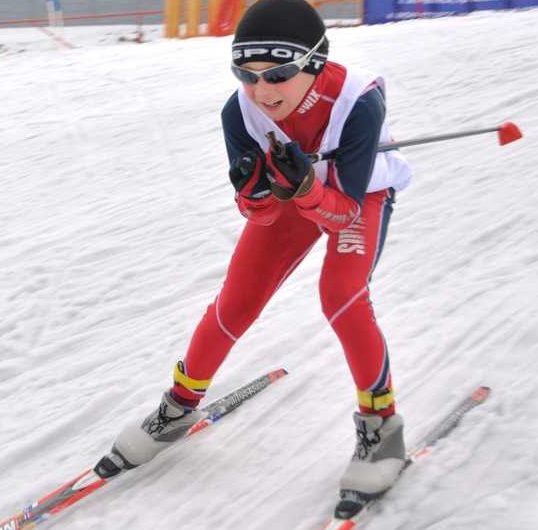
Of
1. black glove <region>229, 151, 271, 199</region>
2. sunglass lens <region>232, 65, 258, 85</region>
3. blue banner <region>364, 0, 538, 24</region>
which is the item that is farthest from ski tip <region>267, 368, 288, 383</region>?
blue banner <region>364, 0, 538, 24</region>

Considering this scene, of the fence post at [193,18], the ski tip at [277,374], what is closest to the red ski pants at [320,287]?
the ski tip at [277,374]

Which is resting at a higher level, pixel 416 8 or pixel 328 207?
pixel 328 207

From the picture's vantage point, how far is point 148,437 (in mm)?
3072

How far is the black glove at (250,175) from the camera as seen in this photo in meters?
2.52

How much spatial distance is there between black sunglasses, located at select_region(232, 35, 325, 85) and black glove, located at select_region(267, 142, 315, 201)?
0.74 ft

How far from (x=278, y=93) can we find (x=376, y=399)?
3.60ft

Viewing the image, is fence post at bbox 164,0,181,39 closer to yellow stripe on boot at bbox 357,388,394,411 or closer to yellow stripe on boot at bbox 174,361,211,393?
yellow stripe on boot at bbox 174,361,211,393

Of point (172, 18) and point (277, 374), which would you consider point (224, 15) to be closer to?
point (172, 18)

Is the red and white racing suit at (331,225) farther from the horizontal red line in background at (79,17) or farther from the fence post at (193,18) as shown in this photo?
the horizontal red line in background at (79,17)

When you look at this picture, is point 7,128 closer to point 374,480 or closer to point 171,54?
point 171,54

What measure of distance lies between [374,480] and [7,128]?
24.1 feet

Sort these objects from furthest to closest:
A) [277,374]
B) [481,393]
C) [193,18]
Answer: [193,18] → [277,374] → [481,393]

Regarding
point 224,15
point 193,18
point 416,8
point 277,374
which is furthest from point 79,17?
point 277,374

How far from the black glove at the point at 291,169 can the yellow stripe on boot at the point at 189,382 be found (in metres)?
0.92
